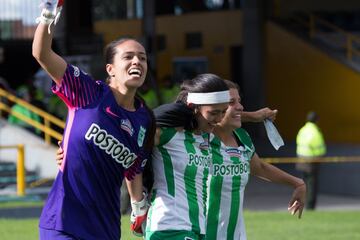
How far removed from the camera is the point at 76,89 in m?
5.99

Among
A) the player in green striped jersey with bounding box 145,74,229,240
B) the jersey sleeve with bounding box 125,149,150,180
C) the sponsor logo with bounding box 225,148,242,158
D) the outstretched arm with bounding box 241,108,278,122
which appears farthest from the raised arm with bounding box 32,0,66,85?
the outstretched arm with bounding box 241,108,278,122

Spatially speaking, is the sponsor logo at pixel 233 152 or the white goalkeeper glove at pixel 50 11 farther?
the sponsor logo at pixel 233 152

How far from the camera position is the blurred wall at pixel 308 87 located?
104 ft

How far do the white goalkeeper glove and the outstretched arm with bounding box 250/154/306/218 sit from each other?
224 cm

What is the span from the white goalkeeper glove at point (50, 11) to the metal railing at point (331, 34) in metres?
26.0

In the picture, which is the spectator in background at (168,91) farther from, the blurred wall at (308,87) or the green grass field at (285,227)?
the green grass field at (285,227)

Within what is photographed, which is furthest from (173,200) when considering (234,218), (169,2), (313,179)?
(169,2)

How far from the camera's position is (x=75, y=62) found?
3272 centimetres

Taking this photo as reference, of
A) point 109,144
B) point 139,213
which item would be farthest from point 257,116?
point 109,144

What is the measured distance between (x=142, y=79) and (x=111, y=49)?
327 millimetres

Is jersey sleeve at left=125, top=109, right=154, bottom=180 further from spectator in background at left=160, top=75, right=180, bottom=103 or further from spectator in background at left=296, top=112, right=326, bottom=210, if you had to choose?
spectator in background at left=160, top=75, right=180, bottom=103

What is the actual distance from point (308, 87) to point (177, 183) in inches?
1048

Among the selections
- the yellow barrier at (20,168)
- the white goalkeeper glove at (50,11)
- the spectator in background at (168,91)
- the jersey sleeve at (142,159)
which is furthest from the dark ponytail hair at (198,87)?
the spectator in background at (168,91)

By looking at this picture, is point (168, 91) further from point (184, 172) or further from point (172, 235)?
point (172, 235)
